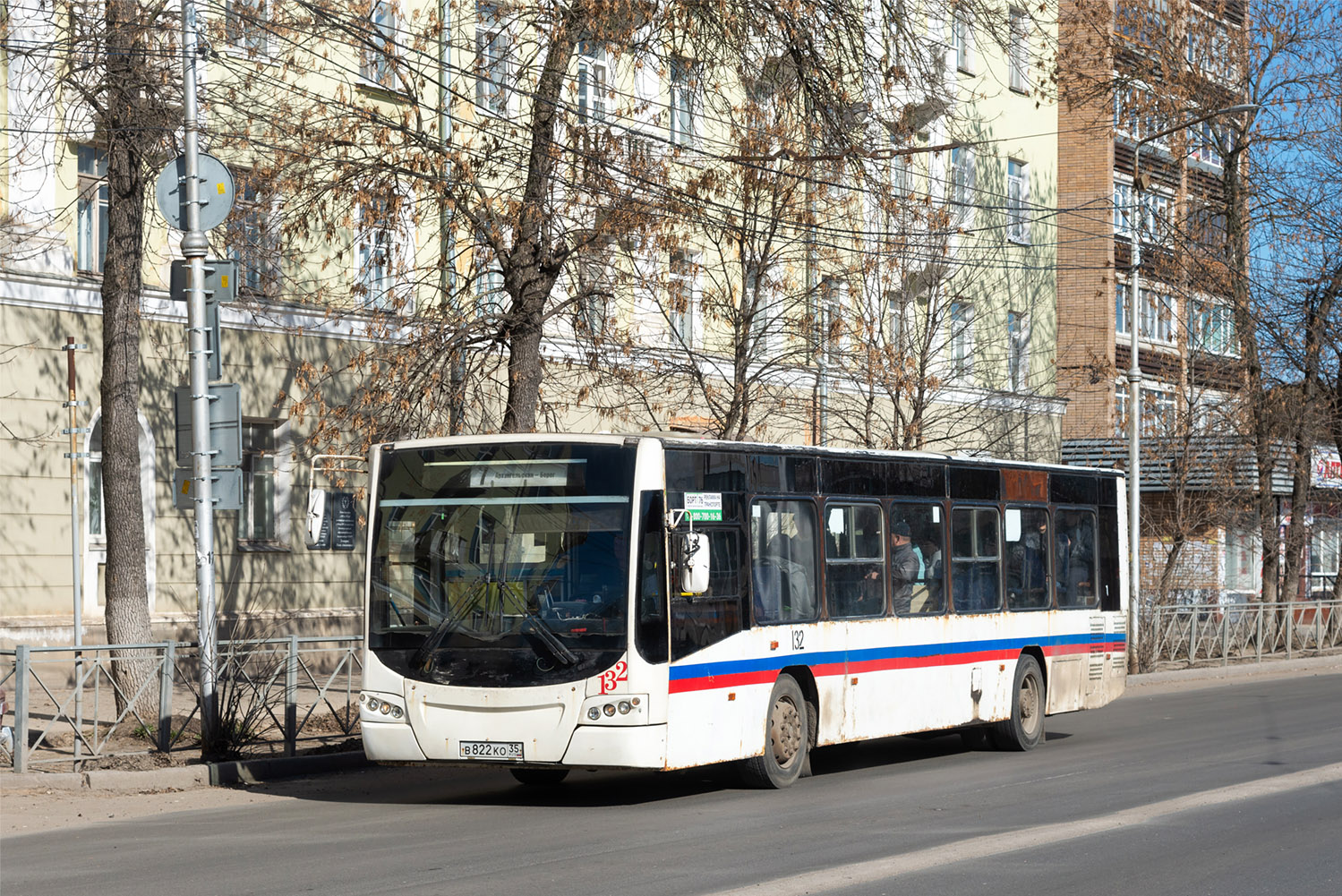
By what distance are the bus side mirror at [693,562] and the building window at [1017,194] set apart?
28660 millimetres

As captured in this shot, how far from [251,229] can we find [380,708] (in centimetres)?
949

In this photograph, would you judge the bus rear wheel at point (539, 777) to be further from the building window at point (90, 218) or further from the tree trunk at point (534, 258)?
the building window at point (90, 218)

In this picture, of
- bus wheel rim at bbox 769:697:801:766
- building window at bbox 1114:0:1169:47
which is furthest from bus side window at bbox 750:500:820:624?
building window at bbox 1114:0:1169:47

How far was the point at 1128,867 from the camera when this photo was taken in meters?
9.35

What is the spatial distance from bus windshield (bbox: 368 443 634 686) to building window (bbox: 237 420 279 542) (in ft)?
→ 39.3

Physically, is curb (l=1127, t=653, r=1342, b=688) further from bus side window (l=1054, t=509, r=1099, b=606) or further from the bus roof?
the bus roof

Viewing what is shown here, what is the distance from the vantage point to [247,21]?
1673cm

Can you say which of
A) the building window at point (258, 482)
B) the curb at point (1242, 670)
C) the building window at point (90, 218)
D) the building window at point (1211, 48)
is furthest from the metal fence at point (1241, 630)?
the building window at point (90, 218)

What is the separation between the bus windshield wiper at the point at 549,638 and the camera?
12.3 metres

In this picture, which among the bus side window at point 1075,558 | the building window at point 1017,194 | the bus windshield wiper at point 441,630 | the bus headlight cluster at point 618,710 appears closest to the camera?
the bus headlight cluster at point 618,710

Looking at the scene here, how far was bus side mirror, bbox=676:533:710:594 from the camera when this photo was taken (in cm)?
1229

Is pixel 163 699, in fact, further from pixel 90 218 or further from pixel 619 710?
pixel 90 218

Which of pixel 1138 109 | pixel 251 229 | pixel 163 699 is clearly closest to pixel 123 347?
pixel 163 699

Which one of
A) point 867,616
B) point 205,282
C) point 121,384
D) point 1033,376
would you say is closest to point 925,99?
point 867,616
